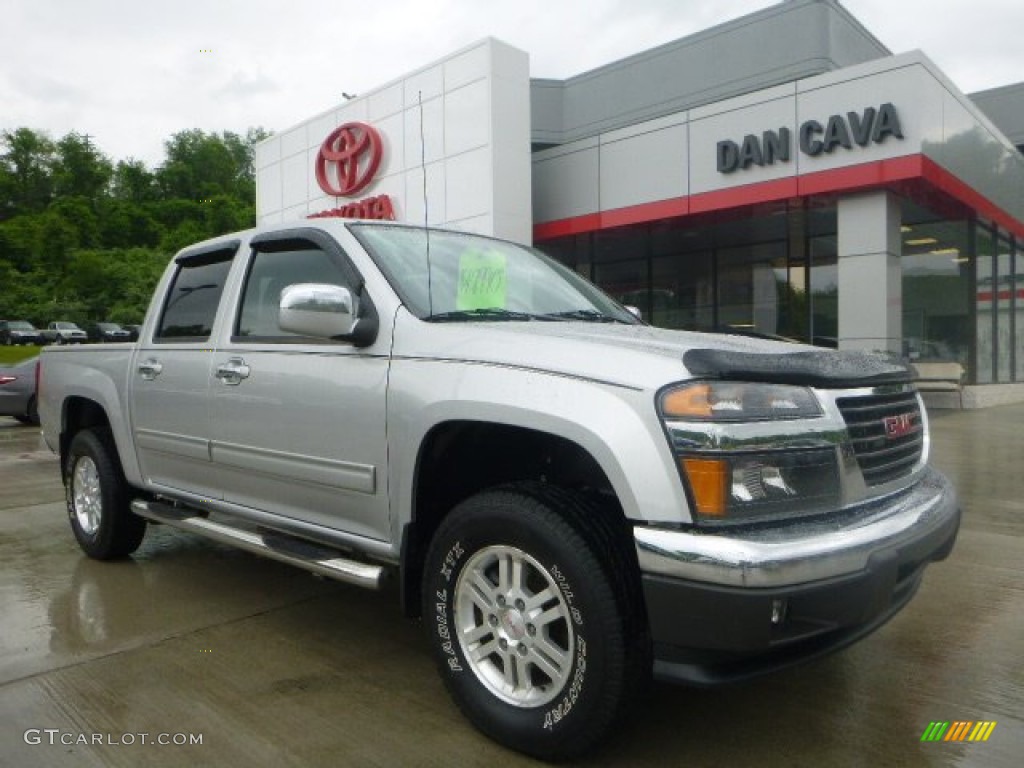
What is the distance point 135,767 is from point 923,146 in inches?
535

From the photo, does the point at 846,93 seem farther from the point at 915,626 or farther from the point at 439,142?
the point at 915,626

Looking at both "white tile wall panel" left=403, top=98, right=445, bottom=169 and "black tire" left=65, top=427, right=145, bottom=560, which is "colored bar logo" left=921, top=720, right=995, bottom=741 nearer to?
"black tire" left=65, top=427, right=145, bottom=560

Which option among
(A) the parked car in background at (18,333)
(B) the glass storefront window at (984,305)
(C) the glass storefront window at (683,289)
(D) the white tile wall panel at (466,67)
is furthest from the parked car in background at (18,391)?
(A) the parked car in background at (18,333)

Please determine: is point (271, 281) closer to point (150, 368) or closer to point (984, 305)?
point (150, 368)

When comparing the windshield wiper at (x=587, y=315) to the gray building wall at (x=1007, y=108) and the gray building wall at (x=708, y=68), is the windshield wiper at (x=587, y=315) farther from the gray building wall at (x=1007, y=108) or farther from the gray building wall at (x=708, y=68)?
the gray building wall at (x=1007, y=108)

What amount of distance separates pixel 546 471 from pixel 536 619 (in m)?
0.64

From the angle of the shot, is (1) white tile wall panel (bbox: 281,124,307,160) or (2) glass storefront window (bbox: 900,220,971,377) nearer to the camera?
(2) glass storefront window (bbox: 900,220,971,377)

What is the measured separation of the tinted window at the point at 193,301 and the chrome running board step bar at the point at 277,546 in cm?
90

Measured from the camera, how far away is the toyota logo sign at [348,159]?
61.2 ft

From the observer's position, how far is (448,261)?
12.4ft

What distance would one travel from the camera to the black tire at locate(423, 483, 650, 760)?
249 cm

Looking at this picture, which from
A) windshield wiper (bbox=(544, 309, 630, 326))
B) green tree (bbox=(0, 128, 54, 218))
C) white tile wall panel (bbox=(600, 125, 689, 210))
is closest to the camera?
windshield wiper (bbox=(544, 309, 630, 326))

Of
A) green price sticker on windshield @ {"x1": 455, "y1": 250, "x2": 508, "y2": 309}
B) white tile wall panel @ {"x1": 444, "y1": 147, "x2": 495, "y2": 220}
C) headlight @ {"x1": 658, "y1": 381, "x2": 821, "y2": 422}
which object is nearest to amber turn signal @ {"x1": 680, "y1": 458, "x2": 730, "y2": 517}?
headlight @ {"x1": 658, "y1": 381, "x2": 821, "y2": 422}

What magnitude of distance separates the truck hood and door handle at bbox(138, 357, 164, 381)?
1881 mm
